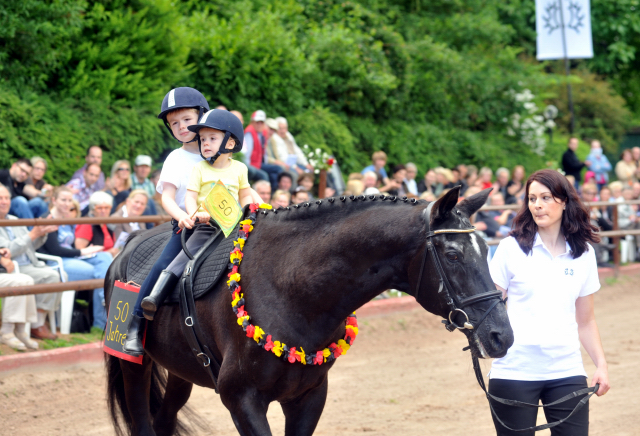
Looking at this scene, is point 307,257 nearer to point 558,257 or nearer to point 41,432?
point 558,257

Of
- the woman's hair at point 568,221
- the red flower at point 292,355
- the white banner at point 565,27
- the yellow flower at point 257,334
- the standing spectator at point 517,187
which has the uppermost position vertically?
the white banner at point 565,27

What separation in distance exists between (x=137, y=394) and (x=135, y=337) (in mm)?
639

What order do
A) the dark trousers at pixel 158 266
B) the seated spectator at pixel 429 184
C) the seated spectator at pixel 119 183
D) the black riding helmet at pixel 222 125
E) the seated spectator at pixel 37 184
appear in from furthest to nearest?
the seated spectator at pixel 429 184 → the seated spectator at pixel 119 183 → the seated spectator at pixel 37 184 → the dark trousers at pixel 158 266 → the black riding helmet at pixel 222 125

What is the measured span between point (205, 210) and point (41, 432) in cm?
247

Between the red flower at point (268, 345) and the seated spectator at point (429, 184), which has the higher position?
the red flower at point (268, 345)

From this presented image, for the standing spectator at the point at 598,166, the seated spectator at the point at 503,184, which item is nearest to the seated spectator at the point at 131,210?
the seated spectator at the point at 503,184

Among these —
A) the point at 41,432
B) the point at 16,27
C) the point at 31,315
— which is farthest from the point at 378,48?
the point at 41,432

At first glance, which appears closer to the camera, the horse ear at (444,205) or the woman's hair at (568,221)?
the horse ear at (444,205)

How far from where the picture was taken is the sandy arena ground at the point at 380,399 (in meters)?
4.96

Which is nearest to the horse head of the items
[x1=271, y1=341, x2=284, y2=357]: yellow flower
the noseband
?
the noseband

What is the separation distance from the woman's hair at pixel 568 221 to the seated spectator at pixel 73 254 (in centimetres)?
484

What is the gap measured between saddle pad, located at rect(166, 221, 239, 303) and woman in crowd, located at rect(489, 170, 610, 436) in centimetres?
133

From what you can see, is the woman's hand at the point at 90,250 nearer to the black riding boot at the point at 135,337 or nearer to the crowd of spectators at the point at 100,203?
the crowd of spectators at the point at 100,203

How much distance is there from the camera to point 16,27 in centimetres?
861
